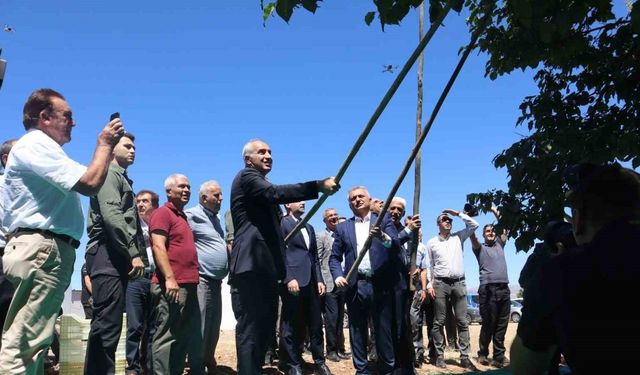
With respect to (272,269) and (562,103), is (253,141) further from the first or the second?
(562,103)

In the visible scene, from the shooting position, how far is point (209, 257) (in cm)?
647

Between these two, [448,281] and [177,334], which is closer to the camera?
[177,334]

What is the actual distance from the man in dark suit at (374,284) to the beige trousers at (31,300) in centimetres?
342

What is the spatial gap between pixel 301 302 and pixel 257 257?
11.5 ft

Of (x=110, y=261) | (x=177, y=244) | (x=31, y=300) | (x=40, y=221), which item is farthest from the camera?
(x=177, y=244)

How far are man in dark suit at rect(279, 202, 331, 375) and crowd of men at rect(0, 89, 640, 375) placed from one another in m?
0.02

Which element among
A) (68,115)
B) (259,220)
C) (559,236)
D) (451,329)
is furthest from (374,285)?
(559,236)

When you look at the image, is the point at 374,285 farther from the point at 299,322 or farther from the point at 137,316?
the point at 137,316

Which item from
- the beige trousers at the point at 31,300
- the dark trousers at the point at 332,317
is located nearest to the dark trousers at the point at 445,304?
the dark trousers at the point at 332,317

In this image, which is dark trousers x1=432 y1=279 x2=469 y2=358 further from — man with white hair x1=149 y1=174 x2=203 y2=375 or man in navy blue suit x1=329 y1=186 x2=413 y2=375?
man with white hair x1=149 y1=174 x2=203 y2=375

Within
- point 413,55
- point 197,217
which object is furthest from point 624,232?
point 197,217

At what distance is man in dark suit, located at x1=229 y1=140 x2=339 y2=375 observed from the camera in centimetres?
456

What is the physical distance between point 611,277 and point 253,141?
147 inches

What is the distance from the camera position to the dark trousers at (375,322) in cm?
664
